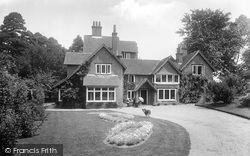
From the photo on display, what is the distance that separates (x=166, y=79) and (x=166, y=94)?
254 cm

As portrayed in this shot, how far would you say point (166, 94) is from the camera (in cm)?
3472

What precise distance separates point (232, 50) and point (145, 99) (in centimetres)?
2204

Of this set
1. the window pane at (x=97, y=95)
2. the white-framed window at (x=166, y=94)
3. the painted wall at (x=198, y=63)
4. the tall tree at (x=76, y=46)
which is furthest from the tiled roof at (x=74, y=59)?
the tall tree at (x=76, y=46)

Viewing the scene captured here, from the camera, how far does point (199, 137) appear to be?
1214cm

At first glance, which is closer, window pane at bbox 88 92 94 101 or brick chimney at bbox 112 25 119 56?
window pane at bbox 88 92 94 101

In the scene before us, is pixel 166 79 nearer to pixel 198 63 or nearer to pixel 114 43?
pixel 198 63

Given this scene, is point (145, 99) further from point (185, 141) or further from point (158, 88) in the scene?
point (185, 141)

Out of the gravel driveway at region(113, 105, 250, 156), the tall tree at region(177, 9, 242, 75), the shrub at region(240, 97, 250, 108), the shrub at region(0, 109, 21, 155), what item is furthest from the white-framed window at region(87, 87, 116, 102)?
the tall tree at region(177, 9, 242, 75)

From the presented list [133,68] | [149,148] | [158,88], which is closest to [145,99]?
[158,88]

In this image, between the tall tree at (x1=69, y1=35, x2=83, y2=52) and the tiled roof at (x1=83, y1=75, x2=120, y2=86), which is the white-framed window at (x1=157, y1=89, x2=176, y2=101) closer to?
the tiled roof at (x1=83, y1=75, x2=120, y2=86)

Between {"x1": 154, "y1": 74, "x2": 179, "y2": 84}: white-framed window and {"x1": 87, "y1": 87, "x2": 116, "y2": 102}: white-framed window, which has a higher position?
{"x1": 154, "y1": 74, "x2": 179, "y2": 84}: white-framed window

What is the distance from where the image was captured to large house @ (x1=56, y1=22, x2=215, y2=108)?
29016mm

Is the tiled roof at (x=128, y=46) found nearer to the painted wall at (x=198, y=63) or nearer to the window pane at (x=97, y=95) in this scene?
the painted wall at (x=198, y=63)

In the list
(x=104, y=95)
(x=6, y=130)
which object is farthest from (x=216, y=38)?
(x=6, y=130)
